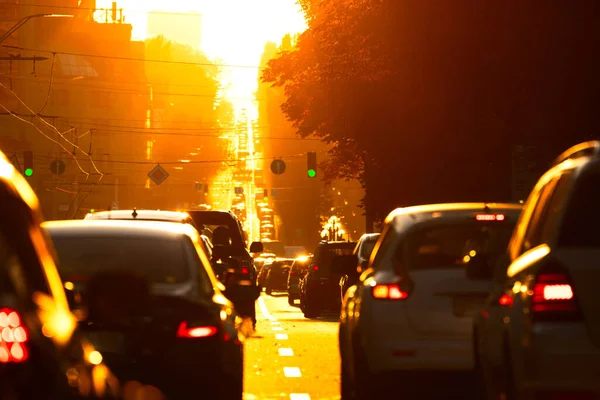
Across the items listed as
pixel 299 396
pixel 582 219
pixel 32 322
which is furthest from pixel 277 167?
pixel 32 322

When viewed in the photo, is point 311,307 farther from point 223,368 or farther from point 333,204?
point 333,204

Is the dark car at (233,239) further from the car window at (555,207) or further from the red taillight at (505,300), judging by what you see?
the car window at (555,207)

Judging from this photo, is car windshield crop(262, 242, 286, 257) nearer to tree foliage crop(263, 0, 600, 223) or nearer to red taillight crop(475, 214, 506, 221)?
tree foliage crop(263, 0, 600, 223)

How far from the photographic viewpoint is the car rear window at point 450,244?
11.5m

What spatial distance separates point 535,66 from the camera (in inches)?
1008

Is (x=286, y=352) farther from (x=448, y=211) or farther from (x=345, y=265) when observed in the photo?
(x=448, y=211)

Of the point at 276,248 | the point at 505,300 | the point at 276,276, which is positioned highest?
the point at 505,300

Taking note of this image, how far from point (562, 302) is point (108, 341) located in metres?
3.24

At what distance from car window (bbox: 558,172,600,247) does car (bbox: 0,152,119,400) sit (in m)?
2.83

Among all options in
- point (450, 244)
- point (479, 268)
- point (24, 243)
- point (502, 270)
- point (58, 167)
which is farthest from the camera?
point (58, 167)

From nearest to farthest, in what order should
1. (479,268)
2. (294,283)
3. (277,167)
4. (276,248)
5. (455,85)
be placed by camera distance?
(479,268) < (455,85) < (294,283) < (277,167) < (276,248)

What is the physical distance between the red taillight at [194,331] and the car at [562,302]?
7.65ft

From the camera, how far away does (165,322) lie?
30.7 feet

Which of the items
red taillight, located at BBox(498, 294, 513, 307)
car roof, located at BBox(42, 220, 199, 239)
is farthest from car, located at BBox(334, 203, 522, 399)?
red taillight, located at BBox(498, 294, 513, 307)
